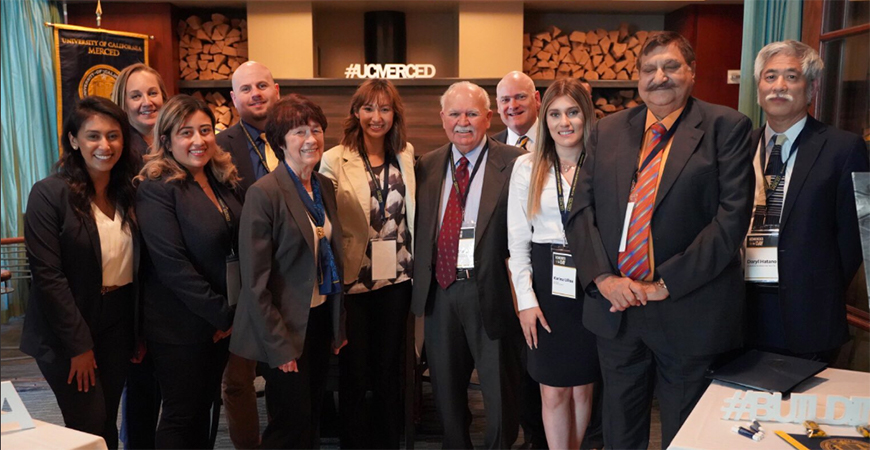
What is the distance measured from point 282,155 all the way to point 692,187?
152 centimetres

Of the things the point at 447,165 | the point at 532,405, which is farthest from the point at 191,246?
the point at 532,405

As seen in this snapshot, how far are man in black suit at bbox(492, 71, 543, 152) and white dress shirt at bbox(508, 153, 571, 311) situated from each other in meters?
0.83

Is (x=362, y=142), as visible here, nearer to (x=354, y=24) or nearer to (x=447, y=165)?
(x=447, y=165)

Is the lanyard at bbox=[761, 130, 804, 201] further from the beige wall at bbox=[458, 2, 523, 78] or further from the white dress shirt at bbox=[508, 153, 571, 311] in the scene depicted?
the beige wall at bbox=[458, 2, 523, 78]

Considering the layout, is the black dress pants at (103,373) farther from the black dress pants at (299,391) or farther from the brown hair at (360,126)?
the brown hair at (360,126)

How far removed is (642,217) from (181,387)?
1653 mm

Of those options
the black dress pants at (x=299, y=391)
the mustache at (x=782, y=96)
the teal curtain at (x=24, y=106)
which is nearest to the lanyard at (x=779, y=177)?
the mustache at (x=782, y=96)

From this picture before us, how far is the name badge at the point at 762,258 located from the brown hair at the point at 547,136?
636mm

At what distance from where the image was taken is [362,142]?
2.76 m

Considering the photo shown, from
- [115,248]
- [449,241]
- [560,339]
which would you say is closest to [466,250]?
[449,241]

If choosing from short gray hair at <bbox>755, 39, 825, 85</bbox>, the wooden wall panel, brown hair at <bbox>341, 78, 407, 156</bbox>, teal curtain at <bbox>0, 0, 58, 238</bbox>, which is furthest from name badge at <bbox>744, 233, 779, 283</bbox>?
the wooden wall panel

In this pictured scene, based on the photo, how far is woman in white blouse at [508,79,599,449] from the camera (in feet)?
7.58

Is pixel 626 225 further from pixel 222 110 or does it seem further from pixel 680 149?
pixel 222 110

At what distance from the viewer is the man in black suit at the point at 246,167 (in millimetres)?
2902
